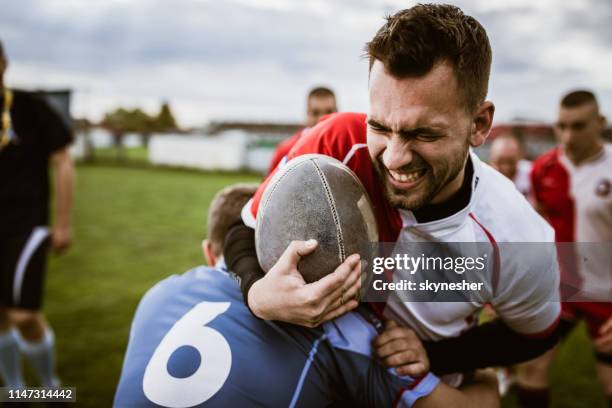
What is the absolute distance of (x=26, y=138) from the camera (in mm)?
3924

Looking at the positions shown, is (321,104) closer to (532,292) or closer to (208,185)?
(532,292)

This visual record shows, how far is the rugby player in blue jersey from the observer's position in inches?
69.6

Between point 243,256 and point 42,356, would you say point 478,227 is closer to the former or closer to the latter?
point 243,256

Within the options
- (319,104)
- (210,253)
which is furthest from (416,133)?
(319,104)

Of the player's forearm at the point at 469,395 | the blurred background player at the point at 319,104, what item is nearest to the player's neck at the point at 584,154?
the blurred background player at the point at 319,104

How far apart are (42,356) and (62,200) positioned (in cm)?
133

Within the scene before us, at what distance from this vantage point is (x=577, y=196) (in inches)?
169

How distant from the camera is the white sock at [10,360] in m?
3.76

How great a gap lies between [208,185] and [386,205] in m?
17.3

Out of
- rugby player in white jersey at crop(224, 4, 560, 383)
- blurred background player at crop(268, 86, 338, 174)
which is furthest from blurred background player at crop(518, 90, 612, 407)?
blurred background player at crop(268, 86, 338, 174)

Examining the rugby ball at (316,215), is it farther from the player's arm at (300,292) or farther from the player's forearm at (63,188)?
the player's forearm at (63,188)

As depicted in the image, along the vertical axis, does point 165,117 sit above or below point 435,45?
below

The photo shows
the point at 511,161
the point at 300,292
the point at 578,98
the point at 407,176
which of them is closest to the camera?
the point at 300,292

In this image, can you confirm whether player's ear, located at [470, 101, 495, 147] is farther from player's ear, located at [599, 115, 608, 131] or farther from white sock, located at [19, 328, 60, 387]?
white sock, located at [19, 328, 60, 387]
